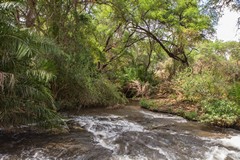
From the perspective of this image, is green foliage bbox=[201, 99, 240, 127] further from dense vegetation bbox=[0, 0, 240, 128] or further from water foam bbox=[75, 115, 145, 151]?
water foam bbox=[75, 115, 145, 151]

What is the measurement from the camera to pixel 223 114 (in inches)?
290

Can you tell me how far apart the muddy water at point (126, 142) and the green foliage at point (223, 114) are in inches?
13.1

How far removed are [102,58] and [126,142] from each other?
759 centimetres

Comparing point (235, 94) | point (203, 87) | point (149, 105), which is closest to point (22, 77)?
point (149, 105)

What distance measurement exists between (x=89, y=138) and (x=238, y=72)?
10060 mm

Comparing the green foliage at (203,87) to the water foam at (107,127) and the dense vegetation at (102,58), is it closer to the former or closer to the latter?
the dense vegetation at (102,58)

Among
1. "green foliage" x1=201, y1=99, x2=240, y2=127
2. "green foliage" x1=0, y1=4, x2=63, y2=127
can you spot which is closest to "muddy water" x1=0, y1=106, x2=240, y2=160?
"green foliage" x1=201, y1=99, x2=240, y2=127

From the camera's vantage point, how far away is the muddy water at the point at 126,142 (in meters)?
4.47

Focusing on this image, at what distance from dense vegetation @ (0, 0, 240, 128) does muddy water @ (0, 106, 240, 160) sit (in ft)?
1.96

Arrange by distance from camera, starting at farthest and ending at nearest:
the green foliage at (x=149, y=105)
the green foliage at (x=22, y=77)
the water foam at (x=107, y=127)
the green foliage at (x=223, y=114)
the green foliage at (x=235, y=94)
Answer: the green foliage at (x=149, y=105), the green foliage at (x=235, y=94), the green foliage at (x=223, y=114), the water foam at (x=107, y=127), the green foliage at (x=22, y=77)

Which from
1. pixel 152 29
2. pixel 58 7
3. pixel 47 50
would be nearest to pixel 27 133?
pixel 47 50

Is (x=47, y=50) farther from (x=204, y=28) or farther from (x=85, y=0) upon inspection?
(x=204, y=28)

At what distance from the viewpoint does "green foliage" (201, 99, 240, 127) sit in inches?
282

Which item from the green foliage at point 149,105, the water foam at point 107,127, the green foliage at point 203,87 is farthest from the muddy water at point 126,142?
the green foliage at point 149,105
